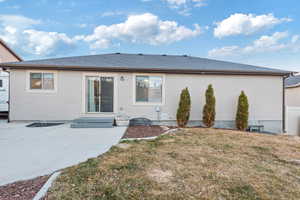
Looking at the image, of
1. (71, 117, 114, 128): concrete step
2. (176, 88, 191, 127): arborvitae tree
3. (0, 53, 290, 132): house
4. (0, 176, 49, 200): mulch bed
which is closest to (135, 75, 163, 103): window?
(0, 53, 290, 132): house

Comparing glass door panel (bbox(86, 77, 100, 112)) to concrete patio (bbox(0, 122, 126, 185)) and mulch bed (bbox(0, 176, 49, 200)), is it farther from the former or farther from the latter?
mulch bed (bbox(0, 176, 49, 200))

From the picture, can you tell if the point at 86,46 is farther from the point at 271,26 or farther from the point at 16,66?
the point at 271,26

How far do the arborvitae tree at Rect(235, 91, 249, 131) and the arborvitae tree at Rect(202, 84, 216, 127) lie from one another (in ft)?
3.89

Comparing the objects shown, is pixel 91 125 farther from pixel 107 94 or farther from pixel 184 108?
pixel 184 108

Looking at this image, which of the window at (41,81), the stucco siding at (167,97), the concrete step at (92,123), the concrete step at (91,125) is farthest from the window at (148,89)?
the window at (41,81)

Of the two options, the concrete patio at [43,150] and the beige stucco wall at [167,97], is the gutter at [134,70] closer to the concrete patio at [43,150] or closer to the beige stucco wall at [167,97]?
the beige stucco wall at [167,97]

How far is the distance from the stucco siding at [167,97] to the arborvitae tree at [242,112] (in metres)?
0.54

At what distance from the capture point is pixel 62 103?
6.83 meters

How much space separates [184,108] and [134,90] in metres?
2.48

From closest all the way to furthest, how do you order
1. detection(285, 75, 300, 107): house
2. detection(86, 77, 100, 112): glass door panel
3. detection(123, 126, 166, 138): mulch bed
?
detection(123, 126, 166, 138): mulch bed
detection(86, 77, 100, 112): glass door panel
detection(285, 75, 300, 107): house

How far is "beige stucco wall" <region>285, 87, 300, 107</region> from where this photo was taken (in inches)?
428

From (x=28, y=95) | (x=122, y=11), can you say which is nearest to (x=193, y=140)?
(x=28, y=95)

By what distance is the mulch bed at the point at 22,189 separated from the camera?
187cm

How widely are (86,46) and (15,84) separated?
8.60m
